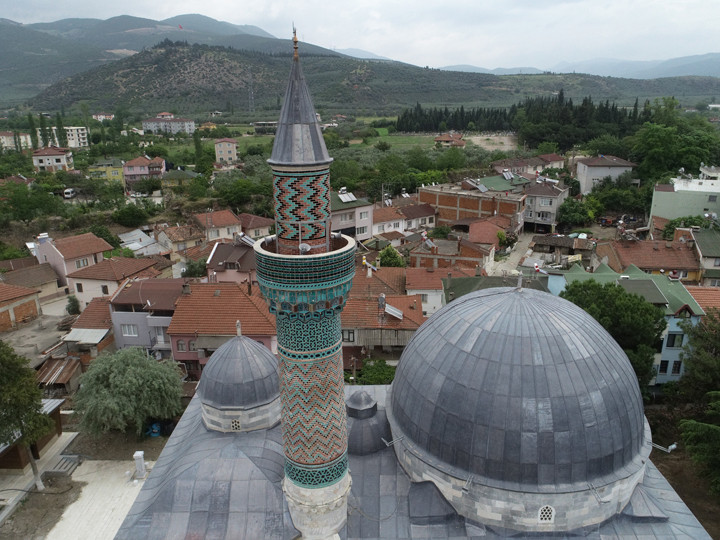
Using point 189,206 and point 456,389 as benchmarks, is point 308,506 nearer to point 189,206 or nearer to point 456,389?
point 456,389

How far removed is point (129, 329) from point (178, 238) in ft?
77.2

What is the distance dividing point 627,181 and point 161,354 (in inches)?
2587

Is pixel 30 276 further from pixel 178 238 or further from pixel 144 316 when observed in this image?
pixel 144 316

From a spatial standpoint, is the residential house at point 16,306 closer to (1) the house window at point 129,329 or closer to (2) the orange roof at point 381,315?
(1) the house window at point 129,329

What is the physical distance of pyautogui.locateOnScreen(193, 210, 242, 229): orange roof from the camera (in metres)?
58.5

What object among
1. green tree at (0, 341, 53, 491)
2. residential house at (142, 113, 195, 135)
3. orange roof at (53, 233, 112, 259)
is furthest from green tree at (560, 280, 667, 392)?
residential house at (142, 113, 195, 135)

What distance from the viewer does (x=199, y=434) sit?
65.2 feet

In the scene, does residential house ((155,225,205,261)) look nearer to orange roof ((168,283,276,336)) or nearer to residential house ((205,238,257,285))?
residential house ((205,238,257,285))

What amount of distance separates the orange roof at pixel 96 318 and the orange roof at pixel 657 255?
39182mm

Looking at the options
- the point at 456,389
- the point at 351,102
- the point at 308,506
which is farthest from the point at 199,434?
the point at 351,102

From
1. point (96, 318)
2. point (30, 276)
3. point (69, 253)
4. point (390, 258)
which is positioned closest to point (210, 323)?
point (96, 318)

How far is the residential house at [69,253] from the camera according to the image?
48062 mm

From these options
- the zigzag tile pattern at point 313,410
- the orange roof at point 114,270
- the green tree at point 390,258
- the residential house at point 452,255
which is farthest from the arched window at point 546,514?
the orange roof at point 114,270

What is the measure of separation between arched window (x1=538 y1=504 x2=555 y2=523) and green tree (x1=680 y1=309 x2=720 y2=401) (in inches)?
541
